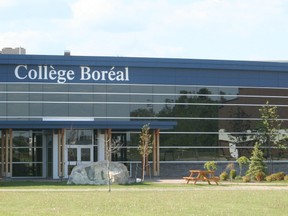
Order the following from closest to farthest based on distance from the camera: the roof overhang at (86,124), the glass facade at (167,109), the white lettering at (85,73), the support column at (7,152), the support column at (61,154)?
the roof overhang at (86,124), the support column at (61,154), the support column at (7,152), the glass facade at (167,109), the white lettering at (85,73)

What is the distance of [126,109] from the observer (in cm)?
4622

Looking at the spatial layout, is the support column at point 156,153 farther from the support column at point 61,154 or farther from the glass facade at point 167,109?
the support column at point 61,154

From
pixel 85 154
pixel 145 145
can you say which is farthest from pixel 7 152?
pixel 145 145

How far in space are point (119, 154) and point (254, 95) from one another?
11444 mm

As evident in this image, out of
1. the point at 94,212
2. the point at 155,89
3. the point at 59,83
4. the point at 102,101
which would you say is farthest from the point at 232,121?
the point at 94,212

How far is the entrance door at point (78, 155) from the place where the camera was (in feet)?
145

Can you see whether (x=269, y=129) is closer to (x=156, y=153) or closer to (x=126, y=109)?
(x=156, y=153)

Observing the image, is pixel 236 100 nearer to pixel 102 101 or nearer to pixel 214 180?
pixel 102 101

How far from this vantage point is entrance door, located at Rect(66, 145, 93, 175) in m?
44.3

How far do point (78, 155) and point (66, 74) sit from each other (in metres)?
5.79

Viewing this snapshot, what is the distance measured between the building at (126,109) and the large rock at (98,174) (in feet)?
26.0

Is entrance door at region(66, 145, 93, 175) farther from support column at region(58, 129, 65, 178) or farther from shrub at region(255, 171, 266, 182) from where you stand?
shrub at region(255, 171, 266, 182)

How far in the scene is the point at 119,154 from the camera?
46.1 m

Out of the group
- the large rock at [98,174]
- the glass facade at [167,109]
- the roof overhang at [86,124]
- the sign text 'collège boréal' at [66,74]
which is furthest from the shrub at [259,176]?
the sign text 'collège boréal' at [66,74]
